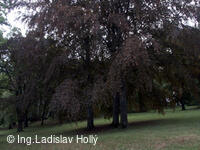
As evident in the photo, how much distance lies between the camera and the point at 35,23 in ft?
59.0

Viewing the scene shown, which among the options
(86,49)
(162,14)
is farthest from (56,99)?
(162,14)

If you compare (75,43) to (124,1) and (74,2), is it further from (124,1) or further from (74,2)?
(124,1)

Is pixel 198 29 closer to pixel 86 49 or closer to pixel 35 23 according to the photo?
pixel 86 49

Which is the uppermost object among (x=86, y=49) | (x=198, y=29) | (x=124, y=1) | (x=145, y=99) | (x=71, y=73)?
(x=124, y=1)

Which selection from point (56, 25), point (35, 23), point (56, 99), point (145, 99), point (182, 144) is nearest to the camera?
point (182, 144)

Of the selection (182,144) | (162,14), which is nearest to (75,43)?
(162,14)

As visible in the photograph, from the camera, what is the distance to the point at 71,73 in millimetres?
19219

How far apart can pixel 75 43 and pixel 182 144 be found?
1006 cm

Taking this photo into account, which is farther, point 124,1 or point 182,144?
point 124,1

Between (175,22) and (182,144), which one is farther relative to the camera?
(175,22)

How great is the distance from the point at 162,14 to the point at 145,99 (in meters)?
8.50

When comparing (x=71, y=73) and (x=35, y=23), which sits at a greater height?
(x=35, y=23)

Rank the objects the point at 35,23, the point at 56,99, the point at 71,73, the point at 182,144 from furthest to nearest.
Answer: the point at 71,73
the point at 35,23
the point at 56,99
the point at 182,144

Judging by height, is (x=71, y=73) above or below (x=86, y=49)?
below
